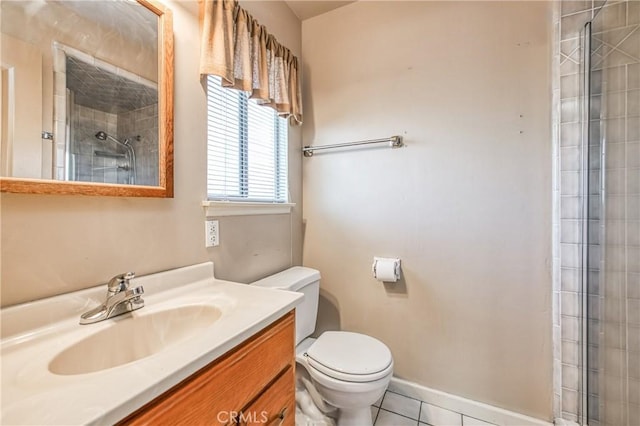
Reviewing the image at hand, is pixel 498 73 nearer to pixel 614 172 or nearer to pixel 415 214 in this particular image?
pixel 614 172

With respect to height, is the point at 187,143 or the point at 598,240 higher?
the point at 187,143

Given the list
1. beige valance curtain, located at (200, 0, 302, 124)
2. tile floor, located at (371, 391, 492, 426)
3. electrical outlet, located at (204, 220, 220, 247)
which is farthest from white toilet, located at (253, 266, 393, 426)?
beige valance curtain, located at (200, 0, 302, 124)

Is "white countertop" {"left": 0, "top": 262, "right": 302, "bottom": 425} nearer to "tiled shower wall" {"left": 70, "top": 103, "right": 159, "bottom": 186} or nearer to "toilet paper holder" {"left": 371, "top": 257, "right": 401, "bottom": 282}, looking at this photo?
"tiled shower wall" {"left": 70, "top": 103, "right": 159, "bottom": 186}

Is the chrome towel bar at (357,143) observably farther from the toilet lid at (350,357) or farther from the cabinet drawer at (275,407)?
the cabinet drawer at (275,407)

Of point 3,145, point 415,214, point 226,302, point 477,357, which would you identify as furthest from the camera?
point 415,214

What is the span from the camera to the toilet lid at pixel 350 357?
1.22 meters

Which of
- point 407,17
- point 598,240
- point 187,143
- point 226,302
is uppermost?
point 407,17

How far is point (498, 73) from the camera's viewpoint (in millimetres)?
1438

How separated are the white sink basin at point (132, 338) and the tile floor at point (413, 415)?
1211 millimetres

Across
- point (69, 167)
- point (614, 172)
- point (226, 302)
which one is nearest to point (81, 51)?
point (69, 167)

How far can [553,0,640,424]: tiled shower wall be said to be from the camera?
1.25 meters

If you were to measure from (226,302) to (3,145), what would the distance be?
0.72 meters

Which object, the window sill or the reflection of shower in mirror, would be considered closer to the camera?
the reflection of shower in mirror

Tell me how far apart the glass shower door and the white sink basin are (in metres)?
1.69
